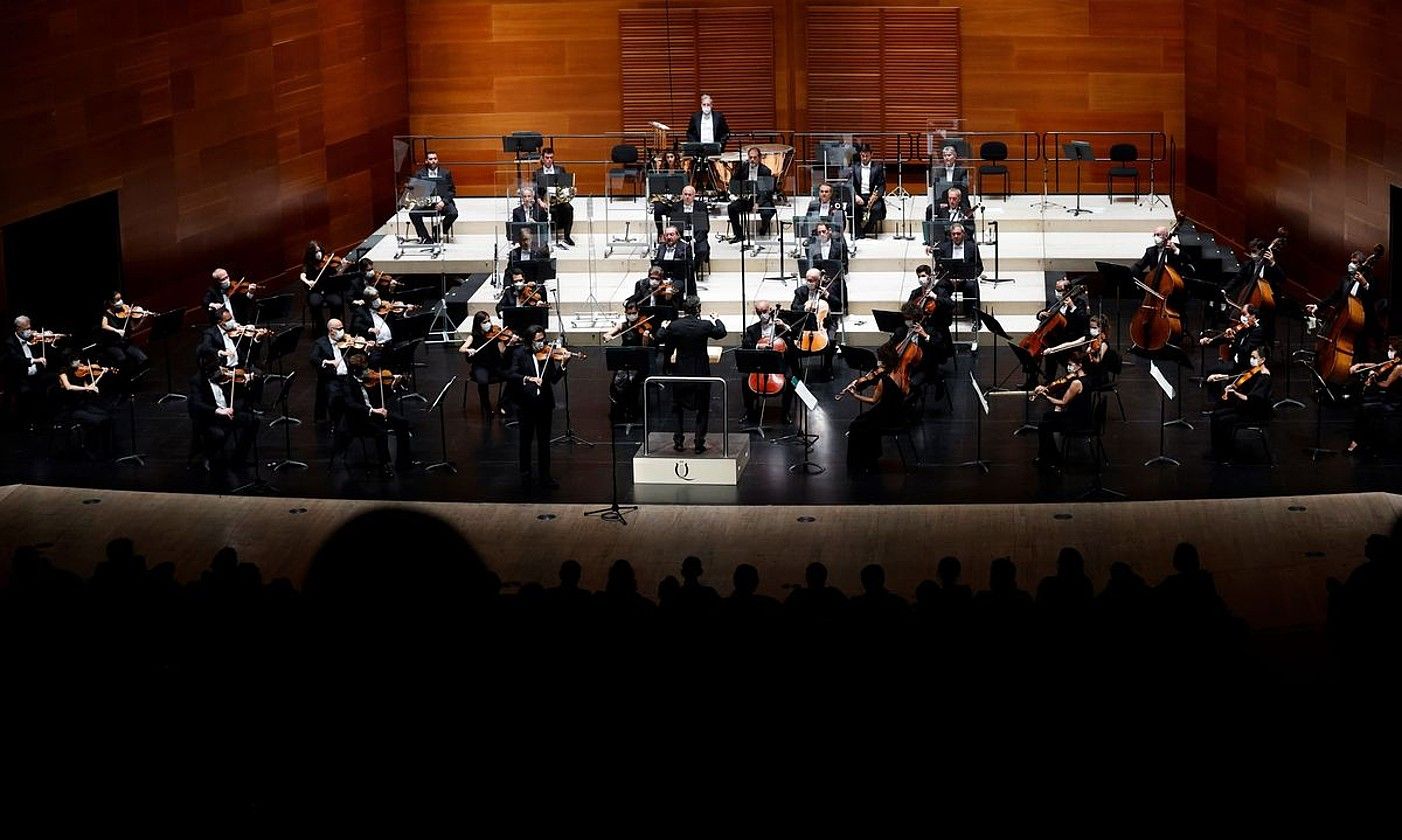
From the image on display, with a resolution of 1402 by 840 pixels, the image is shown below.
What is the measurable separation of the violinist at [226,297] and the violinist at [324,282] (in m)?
0.74

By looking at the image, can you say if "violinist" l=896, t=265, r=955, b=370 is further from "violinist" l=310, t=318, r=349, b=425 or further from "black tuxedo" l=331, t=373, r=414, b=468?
"violinist" l=310, t=318, r=349, b=425

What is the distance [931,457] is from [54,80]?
318 inches

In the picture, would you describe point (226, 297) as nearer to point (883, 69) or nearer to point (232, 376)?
point (232, 376)

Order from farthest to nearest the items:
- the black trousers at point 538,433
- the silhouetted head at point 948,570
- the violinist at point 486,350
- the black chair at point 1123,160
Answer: the black chair at point 1123,160 → the violinist at point 486,350 → the black trousers at point 538,433 → the silhouetted head at point 948,570

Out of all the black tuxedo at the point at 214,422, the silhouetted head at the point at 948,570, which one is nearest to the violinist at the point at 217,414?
the black tuxedo at the point at 214,422

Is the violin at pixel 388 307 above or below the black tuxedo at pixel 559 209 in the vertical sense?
below

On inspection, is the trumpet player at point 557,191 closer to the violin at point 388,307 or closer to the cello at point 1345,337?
the violin at point 388,307

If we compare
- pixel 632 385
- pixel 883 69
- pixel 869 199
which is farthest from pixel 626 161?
pixel 632 385

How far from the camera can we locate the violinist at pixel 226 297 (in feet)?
51.3

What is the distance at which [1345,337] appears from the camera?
49.7 feet

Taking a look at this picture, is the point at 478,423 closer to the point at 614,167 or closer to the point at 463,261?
the point at 463,261

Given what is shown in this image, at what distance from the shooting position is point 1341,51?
58.1ft

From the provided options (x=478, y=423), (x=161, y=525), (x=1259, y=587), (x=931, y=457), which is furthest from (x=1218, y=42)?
(x=161, y=525)

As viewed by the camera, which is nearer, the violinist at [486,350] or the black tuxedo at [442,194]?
the violinist at [486,350]
